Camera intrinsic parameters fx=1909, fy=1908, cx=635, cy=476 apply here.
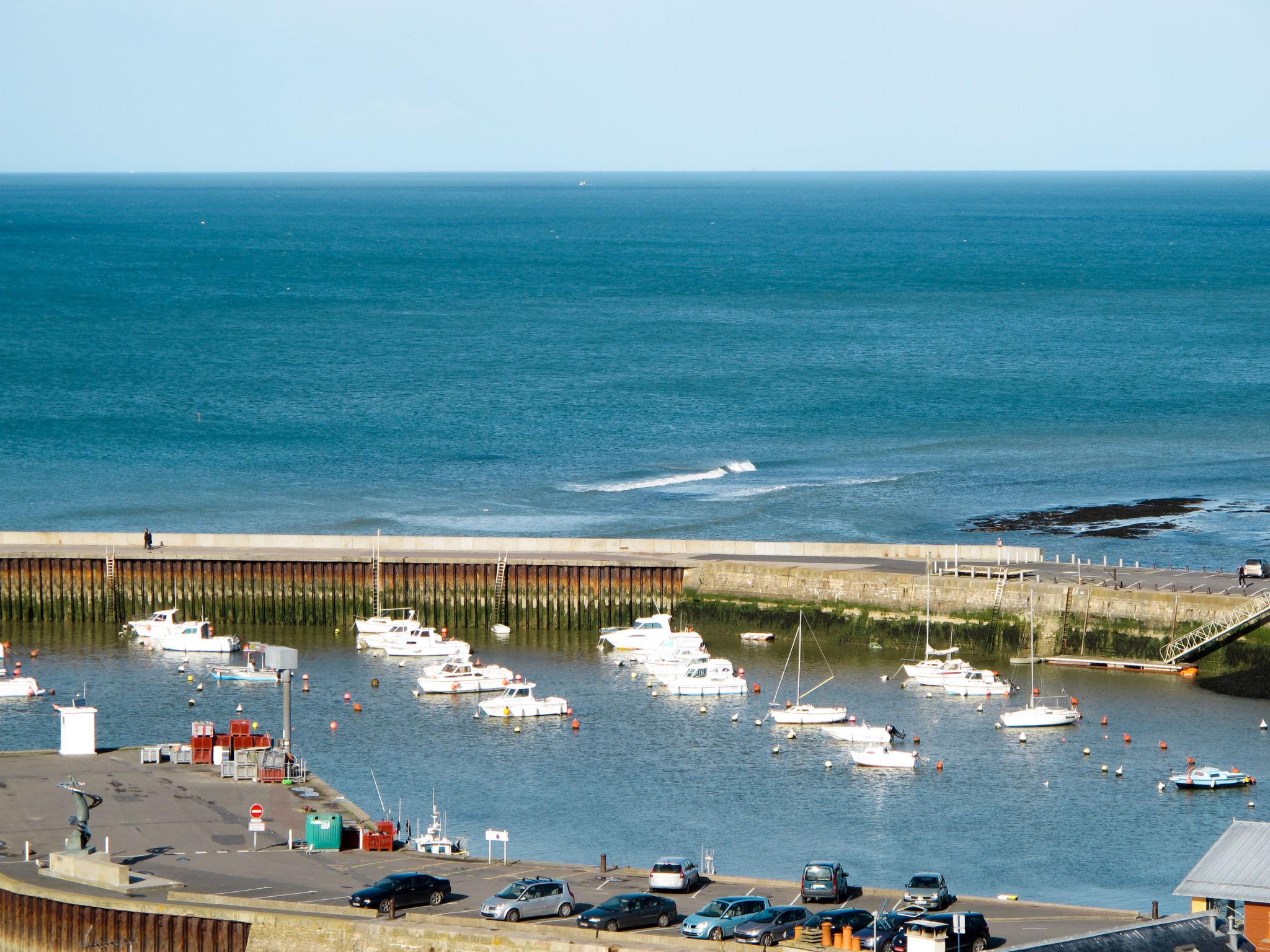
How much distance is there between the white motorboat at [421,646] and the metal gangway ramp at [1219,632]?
3032 cm

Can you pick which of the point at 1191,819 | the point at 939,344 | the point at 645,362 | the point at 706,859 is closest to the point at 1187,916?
the point at 706,859

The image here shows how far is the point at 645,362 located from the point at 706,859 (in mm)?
119020

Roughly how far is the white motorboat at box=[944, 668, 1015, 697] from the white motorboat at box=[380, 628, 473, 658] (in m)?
21.0

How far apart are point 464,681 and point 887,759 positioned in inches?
749

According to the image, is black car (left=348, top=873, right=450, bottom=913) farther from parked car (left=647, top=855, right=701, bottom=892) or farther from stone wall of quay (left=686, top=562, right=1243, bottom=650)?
stone wall of quay (left=686, top=562, right=1243, bottom=650)

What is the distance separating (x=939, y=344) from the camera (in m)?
186

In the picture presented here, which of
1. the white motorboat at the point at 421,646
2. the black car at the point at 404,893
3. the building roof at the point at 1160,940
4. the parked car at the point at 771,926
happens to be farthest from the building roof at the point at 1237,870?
the white motorboat at the point at 421,646

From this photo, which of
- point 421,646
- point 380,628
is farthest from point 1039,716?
point 380,628

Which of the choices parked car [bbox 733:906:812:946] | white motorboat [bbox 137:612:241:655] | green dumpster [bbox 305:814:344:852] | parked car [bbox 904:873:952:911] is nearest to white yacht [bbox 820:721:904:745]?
parked car [bbox 904:873:952:911]

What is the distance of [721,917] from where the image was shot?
139 feet

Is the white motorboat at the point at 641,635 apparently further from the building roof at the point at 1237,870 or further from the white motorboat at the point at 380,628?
the building roof at the point at 1237,870

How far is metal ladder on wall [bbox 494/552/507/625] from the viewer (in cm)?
8944

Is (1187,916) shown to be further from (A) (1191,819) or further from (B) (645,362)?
(B) (645,362)

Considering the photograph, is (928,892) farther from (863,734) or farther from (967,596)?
(967,596)
